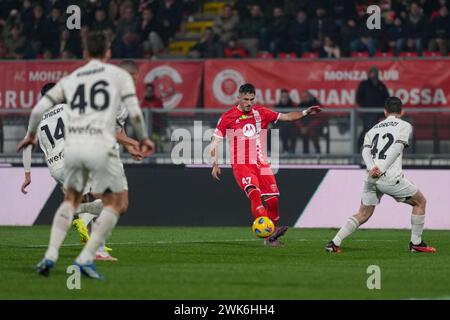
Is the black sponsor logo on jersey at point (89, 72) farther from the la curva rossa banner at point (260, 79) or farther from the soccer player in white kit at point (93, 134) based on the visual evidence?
the la curva rossa banner at point (260, 79)

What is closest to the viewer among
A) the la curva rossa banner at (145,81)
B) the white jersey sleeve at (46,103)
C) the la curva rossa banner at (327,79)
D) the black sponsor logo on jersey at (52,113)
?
the white jersey sleeve at (46,103)

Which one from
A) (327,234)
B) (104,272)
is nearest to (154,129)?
(327,234)

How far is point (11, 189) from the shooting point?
22469 millimetres

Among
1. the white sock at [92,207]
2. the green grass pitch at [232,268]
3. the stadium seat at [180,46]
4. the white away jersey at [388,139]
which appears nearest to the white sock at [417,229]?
the green grass pitch at [232,268]

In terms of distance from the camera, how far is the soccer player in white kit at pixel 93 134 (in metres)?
11.4

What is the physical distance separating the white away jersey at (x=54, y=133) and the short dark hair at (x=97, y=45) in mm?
4219

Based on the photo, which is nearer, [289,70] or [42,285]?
[42,285]

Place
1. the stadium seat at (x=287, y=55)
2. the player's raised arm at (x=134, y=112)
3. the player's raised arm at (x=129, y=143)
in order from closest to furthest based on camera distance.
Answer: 1. the player's raised arm at (x=134, y=112)
2. the player's raised arm at (x=129, y=143)
3. the stadium seat at (x=287, y=55)

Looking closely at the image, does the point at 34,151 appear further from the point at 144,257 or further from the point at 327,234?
the point at 144,257

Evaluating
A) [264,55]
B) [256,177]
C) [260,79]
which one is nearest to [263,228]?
[256,177]

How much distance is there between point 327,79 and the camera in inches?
957

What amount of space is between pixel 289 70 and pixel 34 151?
552cm

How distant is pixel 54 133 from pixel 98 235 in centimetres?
450

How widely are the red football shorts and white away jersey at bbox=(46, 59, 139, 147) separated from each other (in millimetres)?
→ 5941
